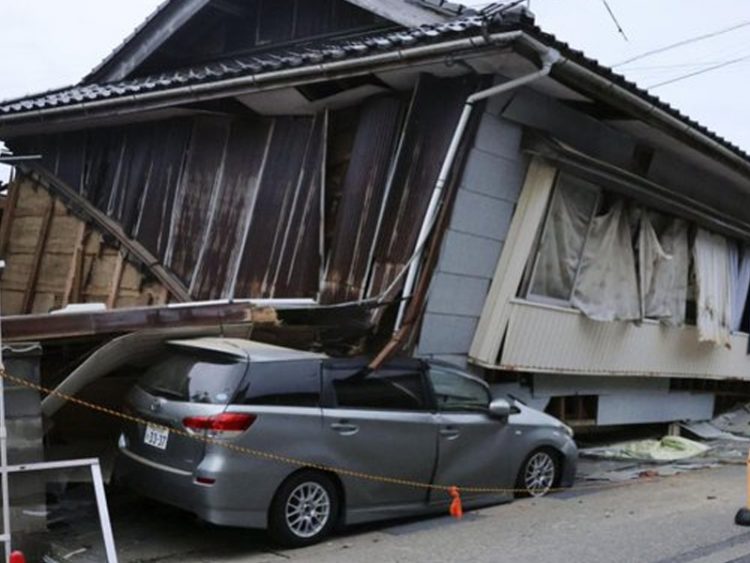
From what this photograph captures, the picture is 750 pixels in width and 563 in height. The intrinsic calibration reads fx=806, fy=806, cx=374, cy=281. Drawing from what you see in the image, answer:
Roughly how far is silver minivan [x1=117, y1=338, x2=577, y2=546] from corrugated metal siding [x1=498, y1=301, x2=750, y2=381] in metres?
1.36

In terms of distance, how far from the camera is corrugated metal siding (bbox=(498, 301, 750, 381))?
946 centimetres

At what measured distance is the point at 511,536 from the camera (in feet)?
23.2

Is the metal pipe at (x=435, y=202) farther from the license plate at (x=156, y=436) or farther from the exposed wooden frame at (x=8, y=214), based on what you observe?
the exposed wooden frame at (x=8, y=214)

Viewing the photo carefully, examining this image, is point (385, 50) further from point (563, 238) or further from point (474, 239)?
point (563, 238)

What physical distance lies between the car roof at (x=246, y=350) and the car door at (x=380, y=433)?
33 cm

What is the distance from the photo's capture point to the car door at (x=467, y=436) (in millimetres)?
7848

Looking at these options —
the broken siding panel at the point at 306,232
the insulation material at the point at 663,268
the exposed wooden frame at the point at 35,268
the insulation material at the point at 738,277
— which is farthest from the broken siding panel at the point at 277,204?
the insulation material at the point at 738,277

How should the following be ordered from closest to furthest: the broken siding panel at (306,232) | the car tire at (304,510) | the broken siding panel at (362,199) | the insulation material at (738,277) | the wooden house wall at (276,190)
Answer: the car tire at (304,510)
the wooden house wall at (276,190)
the broken siding panel at (362,199)
the broken siding panel at (306,232)
the insulation material at (738,277)

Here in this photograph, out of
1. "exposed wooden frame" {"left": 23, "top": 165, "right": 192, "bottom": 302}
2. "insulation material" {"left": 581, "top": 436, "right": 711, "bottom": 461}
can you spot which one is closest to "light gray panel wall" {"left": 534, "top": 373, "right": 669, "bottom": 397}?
"insulation material" {"left": 581, "top": 436, "right": 711, "bottom": 461}

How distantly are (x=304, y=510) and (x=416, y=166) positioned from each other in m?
3.98

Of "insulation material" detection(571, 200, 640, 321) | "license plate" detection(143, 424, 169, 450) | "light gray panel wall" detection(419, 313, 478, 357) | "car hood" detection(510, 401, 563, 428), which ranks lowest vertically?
"license plate" detection(143, 424, 169, 450)

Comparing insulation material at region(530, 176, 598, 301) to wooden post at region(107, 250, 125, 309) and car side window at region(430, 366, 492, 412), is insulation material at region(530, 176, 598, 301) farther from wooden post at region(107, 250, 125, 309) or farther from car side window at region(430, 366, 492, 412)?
wooden post at region(107, 250, 125, 309)

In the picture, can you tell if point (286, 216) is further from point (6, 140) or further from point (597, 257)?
point (6, 140)

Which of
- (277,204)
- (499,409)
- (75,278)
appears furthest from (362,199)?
(75,278)
